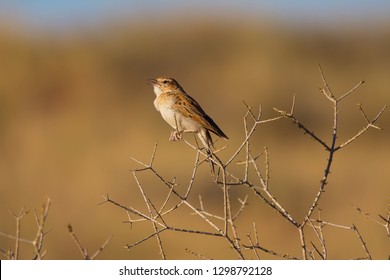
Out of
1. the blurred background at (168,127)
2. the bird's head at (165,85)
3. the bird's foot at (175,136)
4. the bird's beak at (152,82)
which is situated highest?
the blurred background at (168,127)

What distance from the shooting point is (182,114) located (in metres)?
8.30

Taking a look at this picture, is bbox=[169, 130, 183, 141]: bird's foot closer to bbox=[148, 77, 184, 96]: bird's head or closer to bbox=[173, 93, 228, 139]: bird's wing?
bbox=[173, 93, 228, 139]: bird's wing

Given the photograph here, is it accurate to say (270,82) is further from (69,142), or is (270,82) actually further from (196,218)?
(196,218)

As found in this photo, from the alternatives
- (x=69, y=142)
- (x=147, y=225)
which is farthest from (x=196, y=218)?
(x=69, y=142)

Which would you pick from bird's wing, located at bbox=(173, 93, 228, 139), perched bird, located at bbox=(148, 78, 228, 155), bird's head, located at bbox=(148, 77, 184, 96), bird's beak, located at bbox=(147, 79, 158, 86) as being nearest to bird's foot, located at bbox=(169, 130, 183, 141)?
perched bird, located at bbox=(148, 78, 228, 155)

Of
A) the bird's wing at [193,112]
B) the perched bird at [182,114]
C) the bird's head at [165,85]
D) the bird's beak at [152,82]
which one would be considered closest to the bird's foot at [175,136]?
the perched bird at [182,114]

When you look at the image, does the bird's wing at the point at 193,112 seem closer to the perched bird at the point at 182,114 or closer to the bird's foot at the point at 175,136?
the perched bird at the point at 182,114

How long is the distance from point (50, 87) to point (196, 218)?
1391 centimetres

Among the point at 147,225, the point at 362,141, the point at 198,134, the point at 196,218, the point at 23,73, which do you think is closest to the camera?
the point at 198,134

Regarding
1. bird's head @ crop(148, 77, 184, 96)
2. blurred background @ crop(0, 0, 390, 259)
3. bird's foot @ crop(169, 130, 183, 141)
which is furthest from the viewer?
blurred background @ crop(0, 0, 390, 259)

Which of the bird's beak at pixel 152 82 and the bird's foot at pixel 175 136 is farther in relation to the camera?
the bird's beak at pixel 152 82

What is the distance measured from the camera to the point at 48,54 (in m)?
34.8

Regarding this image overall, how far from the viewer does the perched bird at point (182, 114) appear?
8125 mm

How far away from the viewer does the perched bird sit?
812 centimetres
